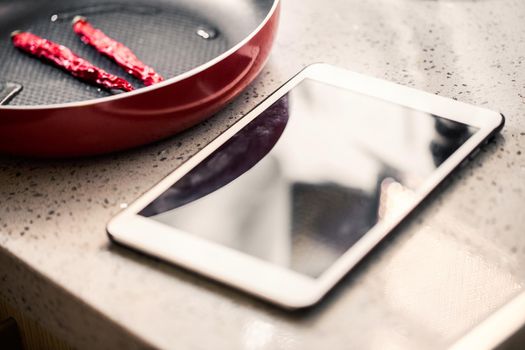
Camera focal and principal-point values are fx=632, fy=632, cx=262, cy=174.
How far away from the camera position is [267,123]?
20.8 inches

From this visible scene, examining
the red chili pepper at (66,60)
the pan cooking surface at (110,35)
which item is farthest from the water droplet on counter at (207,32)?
the red chili pepper at (66,60)

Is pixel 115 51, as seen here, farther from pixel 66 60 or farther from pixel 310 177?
pixel 310 177

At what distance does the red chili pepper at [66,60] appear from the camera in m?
0.59

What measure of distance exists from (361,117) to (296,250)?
0.17m

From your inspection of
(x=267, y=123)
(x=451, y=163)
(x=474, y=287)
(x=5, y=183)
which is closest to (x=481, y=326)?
(x=474, y=287)

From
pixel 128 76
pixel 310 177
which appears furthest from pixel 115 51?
pixel 310 177

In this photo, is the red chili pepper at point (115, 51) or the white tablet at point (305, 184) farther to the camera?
the red chili pepper at point (115, 51)

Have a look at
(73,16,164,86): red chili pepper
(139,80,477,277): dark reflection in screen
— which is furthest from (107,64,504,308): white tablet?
(73,16,164,86): red chili pepper

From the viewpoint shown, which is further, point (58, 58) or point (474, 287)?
point (58, 58)

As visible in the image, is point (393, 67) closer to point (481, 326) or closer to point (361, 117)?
point (361, 117)

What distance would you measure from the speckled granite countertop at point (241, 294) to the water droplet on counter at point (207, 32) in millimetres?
98

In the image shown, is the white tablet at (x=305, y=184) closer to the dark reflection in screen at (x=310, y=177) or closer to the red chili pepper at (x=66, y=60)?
the dark reflection in screen at (x=310, y=177)

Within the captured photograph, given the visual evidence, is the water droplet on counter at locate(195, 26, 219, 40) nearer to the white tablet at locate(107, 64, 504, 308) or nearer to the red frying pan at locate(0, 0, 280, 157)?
the red frying pan at locate(0, 0, 280, 157)

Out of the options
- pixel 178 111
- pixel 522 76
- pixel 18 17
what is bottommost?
pixel 18 17
